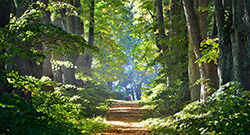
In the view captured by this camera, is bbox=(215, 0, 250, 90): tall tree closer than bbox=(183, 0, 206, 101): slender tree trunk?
Yes

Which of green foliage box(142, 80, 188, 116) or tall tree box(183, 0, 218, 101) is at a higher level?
tall tree box(183, 0, 218, 101)

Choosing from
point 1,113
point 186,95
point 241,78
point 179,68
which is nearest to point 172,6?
point 179,68

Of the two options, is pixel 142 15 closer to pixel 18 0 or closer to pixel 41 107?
pixel 18 0

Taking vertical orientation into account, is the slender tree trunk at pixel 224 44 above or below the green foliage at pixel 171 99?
above

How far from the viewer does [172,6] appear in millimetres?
14125

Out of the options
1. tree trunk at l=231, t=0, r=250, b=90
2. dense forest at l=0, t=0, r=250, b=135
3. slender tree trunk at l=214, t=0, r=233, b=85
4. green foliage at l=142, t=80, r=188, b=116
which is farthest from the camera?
green foliage at l=142, t=80, r=188, b=116

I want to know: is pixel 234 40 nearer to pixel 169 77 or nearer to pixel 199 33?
pixel 199 33

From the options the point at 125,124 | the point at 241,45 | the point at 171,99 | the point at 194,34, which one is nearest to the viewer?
the point at 241,45

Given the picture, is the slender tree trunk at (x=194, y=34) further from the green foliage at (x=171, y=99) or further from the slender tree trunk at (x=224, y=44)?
the green foliage at (x=171, y=99)

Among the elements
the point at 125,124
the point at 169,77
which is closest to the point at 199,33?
the point at 169,77

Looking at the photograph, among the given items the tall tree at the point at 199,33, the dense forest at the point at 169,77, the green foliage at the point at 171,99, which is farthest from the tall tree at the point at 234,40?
the green foliage at the point at 171,99

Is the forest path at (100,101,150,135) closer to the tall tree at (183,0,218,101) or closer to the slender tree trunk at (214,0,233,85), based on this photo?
the tall tree at (183,0,218,101)

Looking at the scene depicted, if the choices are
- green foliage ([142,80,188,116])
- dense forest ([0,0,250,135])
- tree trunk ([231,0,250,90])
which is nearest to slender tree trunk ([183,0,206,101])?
dense forest ([0,0,250,135])

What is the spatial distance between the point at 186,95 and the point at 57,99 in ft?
23.3
